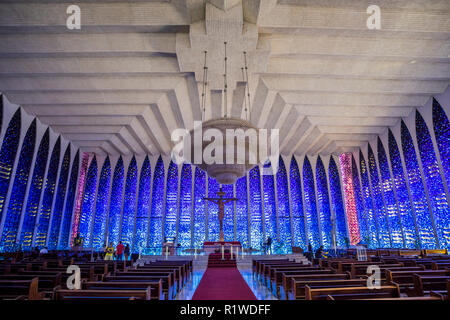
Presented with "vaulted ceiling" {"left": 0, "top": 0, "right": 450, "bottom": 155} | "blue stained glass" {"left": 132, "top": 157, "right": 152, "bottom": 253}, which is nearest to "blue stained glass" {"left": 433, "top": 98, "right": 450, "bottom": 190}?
"vaulted ceiling" {"left": 0, "top": 0, "right": 450, "bottom": 155}

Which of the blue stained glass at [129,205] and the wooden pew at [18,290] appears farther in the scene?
the blue stained glass at [129,205]

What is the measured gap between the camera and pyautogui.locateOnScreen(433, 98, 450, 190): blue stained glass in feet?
34.5

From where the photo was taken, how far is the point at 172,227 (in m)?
16.7

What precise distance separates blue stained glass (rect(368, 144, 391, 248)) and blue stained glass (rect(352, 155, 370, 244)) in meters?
0.98

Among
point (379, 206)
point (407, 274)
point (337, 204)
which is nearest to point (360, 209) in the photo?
point (337, 204)

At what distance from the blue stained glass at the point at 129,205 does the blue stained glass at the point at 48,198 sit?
170 inches

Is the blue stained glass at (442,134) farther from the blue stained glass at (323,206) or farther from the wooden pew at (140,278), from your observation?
the wooden pew at (140,278)

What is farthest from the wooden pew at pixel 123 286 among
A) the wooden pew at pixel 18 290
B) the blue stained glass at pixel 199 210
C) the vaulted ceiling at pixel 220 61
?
the blue stained glass at pixel 199 210

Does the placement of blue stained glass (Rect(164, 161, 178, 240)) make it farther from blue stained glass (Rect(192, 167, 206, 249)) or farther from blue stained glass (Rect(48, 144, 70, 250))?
blue stained glass (Rect(48, 144, 70, 250))

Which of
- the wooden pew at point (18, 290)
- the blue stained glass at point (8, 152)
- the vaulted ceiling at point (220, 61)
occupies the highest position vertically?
the vaulted ceiling at point (220, 61)

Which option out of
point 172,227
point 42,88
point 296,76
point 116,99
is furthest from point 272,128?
point 42,88

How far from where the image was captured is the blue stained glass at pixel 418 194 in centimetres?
1168

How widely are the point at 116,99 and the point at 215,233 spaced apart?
427 inches

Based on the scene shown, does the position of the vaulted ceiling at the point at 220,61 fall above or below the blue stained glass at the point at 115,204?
above
